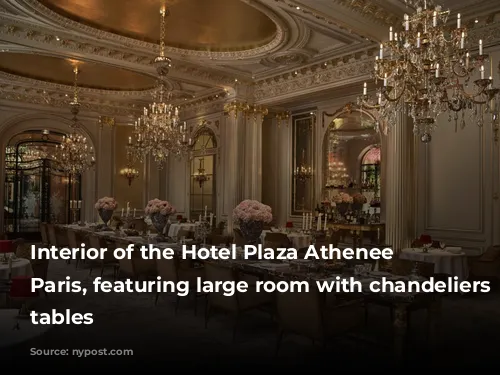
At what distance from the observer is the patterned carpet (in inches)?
153

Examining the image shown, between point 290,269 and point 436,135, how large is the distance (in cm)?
448

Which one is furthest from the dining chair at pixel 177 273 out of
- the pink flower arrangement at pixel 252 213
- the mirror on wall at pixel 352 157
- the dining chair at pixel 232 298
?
the mirror on wall at pixel 352 157

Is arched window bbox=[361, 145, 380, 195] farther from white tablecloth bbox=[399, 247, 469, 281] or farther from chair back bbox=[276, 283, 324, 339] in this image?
chair back bbox=[276, 283, 324, 339]

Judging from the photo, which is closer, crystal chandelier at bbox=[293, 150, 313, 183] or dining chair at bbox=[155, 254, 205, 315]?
dining chair at bbox=[155, 254, 205, 315]

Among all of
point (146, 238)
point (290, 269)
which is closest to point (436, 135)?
point (290, 269)

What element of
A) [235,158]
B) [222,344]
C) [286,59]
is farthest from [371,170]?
[222,344]

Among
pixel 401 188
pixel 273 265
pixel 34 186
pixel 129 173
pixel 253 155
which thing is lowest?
pixel 273 265

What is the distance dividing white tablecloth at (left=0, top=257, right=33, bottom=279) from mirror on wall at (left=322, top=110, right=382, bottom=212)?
22.1 feet

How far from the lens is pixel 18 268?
16.7 ft

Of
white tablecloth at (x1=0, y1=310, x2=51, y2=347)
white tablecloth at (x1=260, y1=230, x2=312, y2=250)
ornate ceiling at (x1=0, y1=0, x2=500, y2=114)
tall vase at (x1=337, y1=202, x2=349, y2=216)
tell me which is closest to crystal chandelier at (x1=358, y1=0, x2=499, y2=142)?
ornate ceiling at (x1=0, y1=0, x2=500, y2=114)

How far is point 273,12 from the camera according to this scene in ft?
23.2

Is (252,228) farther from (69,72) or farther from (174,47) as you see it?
(69,72)

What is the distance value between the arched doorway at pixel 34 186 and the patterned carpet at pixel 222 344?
8.50 m

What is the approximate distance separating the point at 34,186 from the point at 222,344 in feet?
36.4
